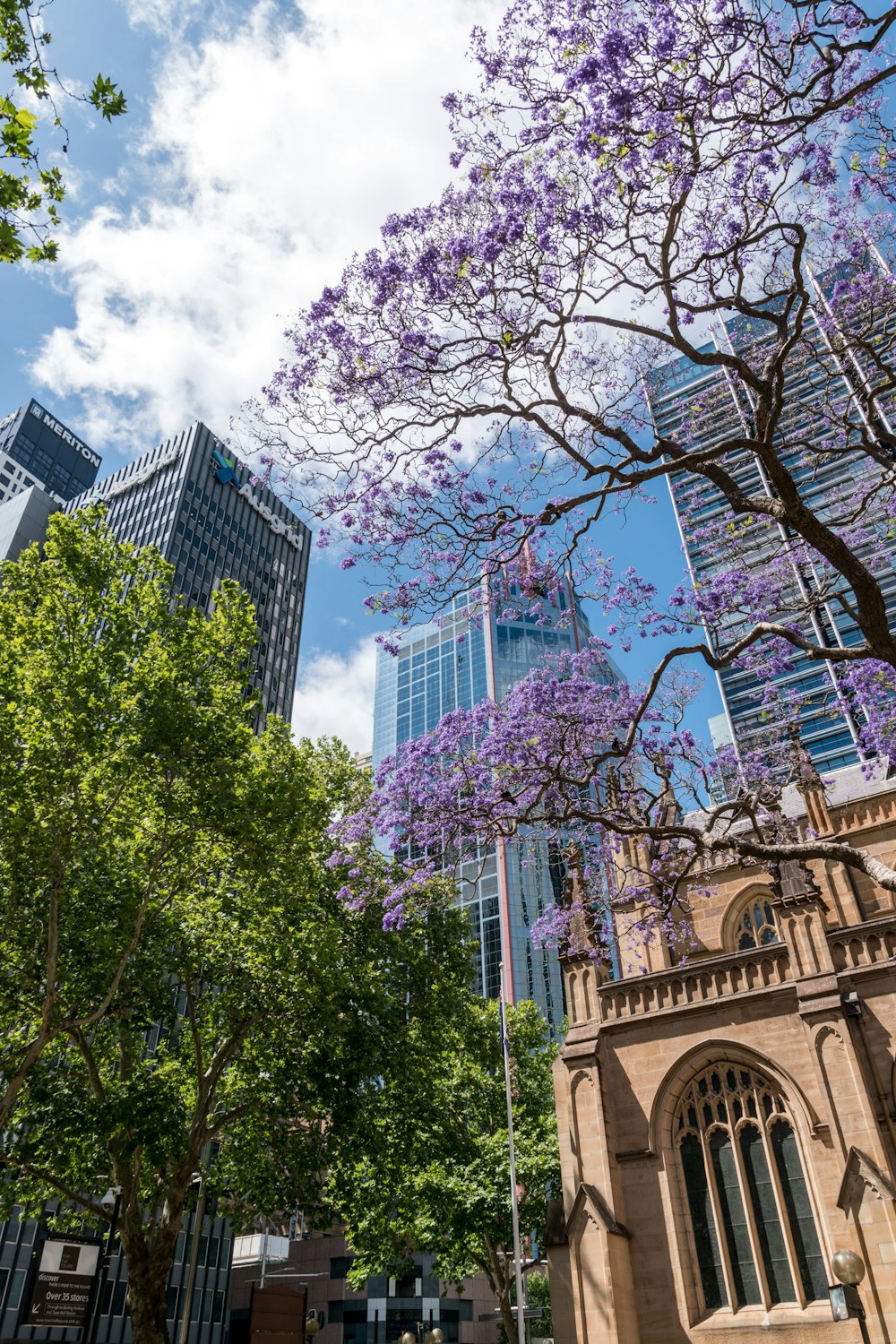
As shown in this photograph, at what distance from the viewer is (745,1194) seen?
16.8 meters

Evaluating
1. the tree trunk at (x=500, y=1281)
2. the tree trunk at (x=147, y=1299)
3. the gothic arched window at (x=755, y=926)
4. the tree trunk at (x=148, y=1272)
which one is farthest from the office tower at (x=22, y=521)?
the gothic arched window at (x=755, y=926)

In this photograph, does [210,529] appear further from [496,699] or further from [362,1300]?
[362,1300]

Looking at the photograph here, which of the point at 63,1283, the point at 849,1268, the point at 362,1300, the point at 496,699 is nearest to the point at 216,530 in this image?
the point at 496,699

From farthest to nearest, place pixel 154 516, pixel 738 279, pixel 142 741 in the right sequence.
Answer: pixel 154 516, pixel 142 741, pixel 738 279

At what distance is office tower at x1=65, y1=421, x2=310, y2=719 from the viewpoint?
76.9 m

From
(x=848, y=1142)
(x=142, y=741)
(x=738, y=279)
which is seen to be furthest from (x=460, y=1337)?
(x=738, y=279)

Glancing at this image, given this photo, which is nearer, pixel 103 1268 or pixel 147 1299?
pixel 147 1299

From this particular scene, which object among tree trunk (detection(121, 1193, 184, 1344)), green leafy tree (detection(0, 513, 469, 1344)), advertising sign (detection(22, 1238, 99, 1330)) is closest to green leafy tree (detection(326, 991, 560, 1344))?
green leafy tree (detection(0, 513, 469, 1344))

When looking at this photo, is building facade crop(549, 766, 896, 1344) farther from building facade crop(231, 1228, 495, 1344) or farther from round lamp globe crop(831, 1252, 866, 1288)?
building facade crop(231, 1228, 495, 1344)

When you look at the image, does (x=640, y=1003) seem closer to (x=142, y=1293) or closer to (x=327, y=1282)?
(x=142, y=1293)

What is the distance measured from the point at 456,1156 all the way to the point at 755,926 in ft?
34.6

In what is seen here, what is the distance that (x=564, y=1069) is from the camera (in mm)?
19359

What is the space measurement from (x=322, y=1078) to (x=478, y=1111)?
38.7 feet

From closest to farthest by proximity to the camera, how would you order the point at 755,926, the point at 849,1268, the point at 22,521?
the point at 849,1268
the point at 755,926
the point at 22,521
